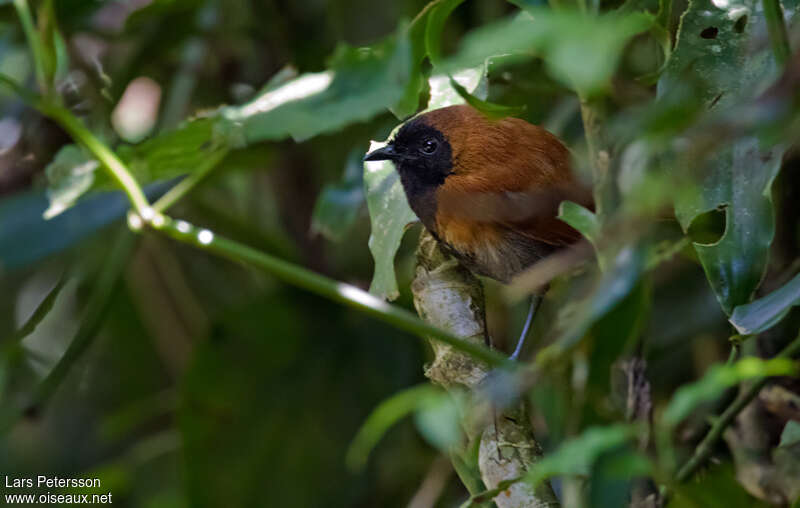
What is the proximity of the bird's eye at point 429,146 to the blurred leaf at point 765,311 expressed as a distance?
3.61 ft

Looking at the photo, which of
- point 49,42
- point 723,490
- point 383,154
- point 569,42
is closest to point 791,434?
point 723,490

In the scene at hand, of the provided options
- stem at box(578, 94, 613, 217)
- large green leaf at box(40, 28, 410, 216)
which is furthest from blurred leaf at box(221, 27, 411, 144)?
stem at box(578, 94, 613, 217)

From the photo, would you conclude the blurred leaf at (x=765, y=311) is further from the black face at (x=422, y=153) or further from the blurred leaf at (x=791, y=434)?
the black face at (x=422, y=153)

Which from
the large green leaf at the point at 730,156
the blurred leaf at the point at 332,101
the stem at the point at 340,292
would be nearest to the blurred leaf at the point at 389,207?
the blurred leaf at the point at 332,101

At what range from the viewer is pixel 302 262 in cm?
354

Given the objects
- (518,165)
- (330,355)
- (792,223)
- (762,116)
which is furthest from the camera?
(330,355)

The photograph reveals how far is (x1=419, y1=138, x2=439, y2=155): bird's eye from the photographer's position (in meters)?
2.63

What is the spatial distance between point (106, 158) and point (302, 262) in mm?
1558

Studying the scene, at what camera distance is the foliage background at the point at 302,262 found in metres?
1.76

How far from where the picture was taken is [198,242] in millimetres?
1726

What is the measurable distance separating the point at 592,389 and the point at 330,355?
161 centimetres

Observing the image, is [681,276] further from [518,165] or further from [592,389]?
[592,389]

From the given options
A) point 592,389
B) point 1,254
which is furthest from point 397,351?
point 592,389

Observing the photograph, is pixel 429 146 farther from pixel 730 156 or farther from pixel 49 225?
pixel 49 225
